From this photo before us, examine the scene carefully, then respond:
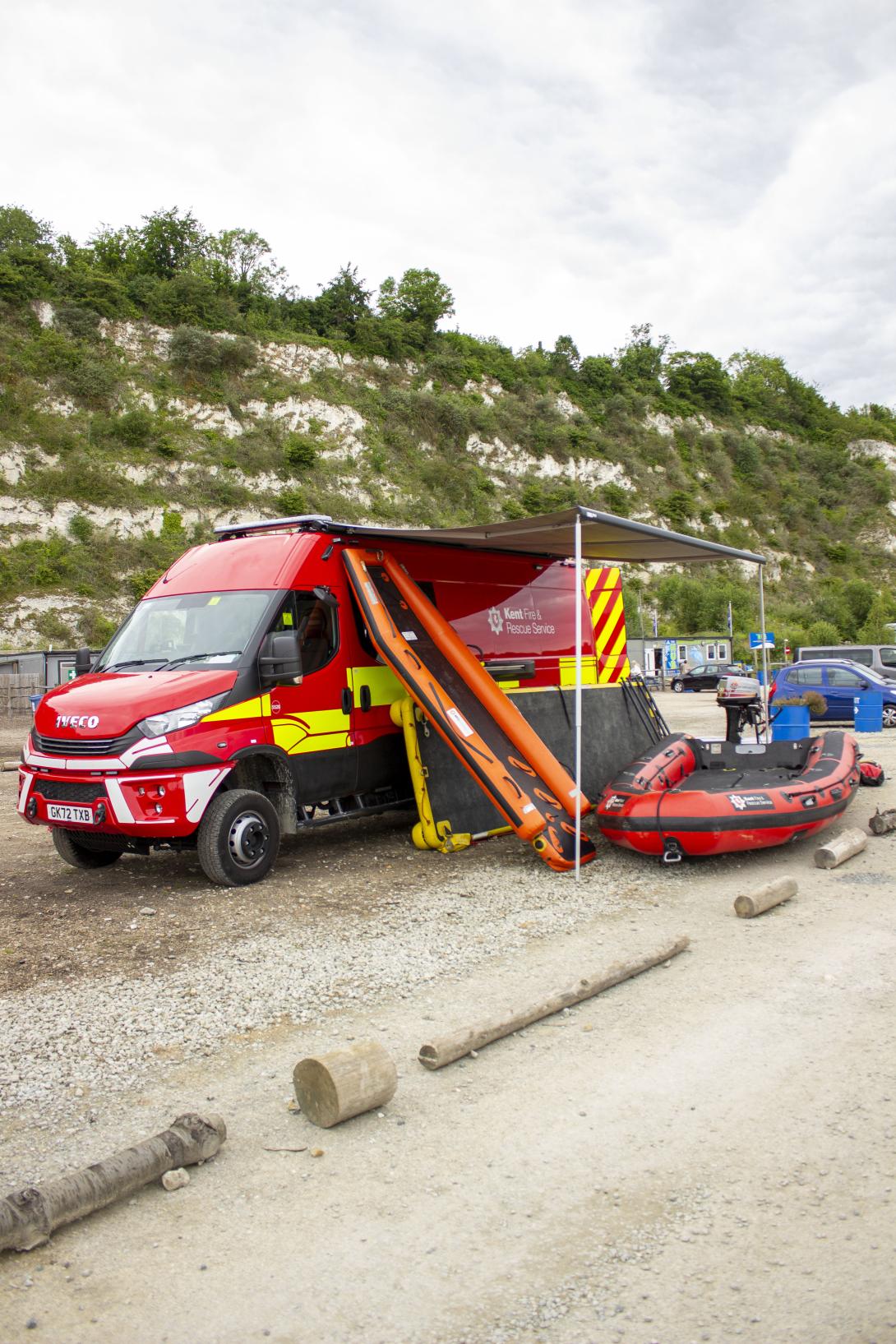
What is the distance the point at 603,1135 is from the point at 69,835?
5643 millimetres

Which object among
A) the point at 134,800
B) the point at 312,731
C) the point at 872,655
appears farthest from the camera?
the point at 872,655

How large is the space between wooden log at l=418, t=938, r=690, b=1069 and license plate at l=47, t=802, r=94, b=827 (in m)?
3.81

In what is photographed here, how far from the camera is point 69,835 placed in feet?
26.8

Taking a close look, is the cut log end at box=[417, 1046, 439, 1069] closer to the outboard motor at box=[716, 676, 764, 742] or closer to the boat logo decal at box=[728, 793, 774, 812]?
the boat logo decal at box=[728, 793, 774, 812]

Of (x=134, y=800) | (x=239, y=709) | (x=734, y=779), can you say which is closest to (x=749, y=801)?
(x=734, y=779)

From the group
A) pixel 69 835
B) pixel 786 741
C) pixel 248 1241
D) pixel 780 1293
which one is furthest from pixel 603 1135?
pixel 786 741

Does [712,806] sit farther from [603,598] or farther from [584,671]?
[603,598]

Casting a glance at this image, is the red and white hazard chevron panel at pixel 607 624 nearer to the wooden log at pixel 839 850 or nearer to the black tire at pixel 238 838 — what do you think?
the wooden log at pixel 839 850

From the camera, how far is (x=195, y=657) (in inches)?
321

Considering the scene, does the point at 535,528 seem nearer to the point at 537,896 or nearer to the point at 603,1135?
the point at 537,896

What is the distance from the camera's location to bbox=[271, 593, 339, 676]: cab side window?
8.39m

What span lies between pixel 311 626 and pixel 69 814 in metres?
2.41

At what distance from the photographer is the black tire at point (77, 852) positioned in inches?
324

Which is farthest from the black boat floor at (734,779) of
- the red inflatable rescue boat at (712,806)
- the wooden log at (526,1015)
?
the wooden log at (526,1015)
